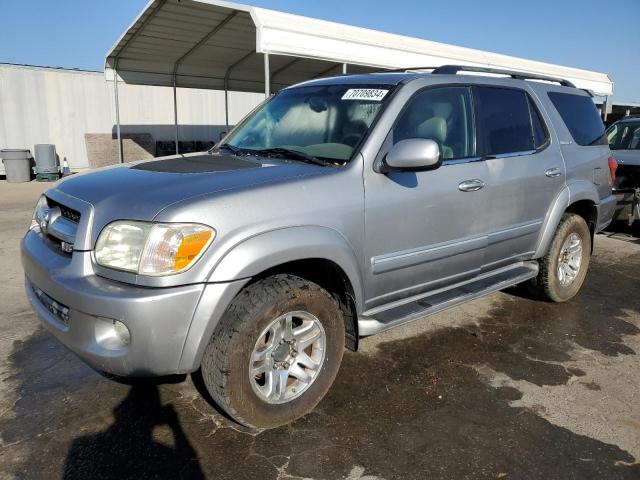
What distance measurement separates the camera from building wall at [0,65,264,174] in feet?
49.5

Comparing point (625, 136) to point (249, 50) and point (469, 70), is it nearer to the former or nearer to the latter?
point (469, 70)

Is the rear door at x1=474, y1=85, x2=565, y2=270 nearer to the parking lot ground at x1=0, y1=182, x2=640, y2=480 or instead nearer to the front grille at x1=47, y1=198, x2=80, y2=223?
the parking lot ground at x1=0, y1=182, x2=640, y2=480

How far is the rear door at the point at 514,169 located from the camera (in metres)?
3.69

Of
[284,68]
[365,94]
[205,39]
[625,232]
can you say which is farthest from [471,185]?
[284,68]

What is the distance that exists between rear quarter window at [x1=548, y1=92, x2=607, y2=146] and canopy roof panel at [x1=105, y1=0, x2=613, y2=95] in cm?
528

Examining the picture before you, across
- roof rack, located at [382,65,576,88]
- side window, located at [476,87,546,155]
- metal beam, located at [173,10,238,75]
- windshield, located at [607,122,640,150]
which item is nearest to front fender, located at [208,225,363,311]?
side window, located at [476,87,546,155]

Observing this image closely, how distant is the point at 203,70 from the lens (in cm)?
1415

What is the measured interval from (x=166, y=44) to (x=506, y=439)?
11.5m

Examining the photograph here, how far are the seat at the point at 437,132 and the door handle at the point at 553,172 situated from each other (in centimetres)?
116

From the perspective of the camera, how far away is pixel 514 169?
3.83m

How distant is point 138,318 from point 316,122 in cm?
183

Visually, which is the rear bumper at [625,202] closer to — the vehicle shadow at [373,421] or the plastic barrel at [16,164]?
the vehicle shadow at [373,421]

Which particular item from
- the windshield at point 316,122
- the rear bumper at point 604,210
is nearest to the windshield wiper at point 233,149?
the windshield at point 316,122

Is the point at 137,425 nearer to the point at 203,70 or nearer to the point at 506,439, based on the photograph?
the point at 506,439
